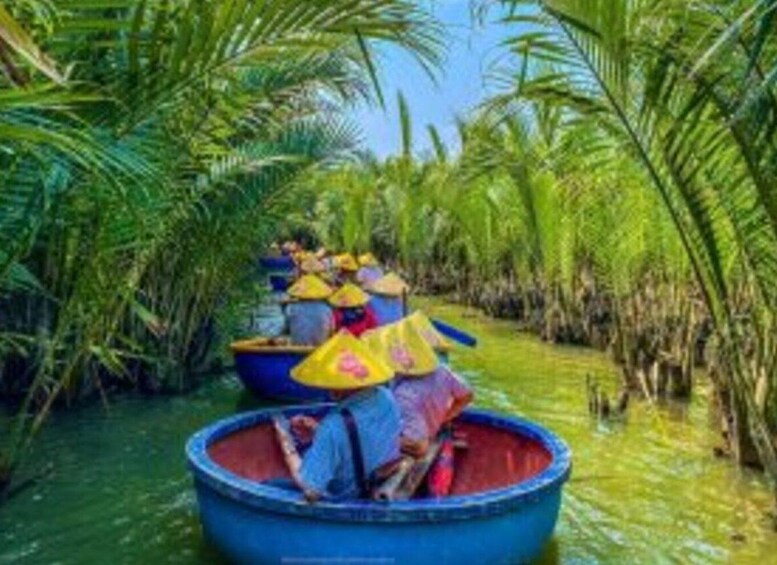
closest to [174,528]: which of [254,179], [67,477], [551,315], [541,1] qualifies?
[67,477]

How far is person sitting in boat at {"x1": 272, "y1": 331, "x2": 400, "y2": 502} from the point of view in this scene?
522 cm

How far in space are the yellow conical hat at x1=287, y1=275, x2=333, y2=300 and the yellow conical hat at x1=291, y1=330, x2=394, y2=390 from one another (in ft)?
18.2

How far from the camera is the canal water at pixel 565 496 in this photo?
6355 mm

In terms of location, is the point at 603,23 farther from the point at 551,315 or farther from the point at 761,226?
the point at 551,315

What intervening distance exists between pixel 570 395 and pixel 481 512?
635 centimetres

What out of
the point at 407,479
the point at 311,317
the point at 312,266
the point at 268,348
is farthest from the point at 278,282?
the point at 407,479

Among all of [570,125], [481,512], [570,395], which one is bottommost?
[570,395]

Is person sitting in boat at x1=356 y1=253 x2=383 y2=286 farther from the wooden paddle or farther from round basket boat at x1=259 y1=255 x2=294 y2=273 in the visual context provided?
round basket boat at x1=259 y1=255 x2=294 y2=273

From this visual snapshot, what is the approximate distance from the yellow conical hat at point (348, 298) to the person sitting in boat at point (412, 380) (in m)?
3.87

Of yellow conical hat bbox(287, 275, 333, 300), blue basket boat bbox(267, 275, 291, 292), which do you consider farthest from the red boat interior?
blue basket boat bbox(267, 275, 291, 292)

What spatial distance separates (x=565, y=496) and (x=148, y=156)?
13.2ft

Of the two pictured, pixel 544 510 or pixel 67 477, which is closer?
pixel 544 510

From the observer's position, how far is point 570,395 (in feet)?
37.4

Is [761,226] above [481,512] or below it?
above
